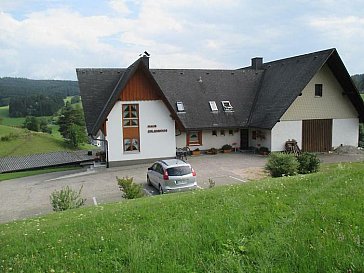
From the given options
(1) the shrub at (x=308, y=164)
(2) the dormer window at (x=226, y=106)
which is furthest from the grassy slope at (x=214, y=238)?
(2) the dormer window at (x=226, y=106)

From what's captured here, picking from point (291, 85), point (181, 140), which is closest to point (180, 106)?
point (181, 140)

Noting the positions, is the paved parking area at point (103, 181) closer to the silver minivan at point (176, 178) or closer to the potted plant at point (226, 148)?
the potted plant at point (226, 148)

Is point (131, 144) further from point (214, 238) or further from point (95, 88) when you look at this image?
point (214, 238)

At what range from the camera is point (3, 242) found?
6648mm

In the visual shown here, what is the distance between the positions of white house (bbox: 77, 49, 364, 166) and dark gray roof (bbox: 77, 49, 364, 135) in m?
0.08

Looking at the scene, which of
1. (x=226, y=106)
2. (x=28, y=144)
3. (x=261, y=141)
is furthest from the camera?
(x=28, y=144)

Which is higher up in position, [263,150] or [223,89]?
[223,89]

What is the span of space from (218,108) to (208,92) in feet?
6.42

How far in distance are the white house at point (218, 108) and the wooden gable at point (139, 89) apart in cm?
7

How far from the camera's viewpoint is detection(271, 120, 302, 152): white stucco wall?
27.3m

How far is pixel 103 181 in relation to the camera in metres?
21.0

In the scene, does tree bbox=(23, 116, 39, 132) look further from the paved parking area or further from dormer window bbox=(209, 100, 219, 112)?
dormer window bbox=(209, 100, 219, 112)

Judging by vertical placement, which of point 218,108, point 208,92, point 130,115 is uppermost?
point 208,92

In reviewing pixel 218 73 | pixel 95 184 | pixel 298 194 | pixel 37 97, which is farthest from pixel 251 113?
pixel 37 97
